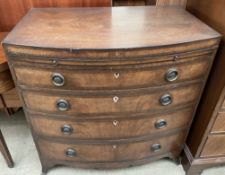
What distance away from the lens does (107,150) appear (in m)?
1.21

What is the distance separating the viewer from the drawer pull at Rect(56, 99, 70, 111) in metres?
0.97

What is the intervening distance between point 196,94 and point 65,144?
784 millimetres

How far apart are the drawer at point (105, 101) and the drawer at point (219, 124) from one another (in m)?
0.22

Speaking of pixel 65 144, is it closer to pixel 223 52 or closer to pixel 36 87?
pixel 36 87

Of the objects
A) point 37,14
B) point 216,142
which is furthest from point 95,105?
point 216,142

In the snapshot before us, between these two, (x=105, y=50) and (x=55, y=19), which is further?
(x=55, y=19)

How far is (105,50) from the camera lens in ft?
2.63

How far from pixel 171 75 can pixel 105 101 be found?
333mm

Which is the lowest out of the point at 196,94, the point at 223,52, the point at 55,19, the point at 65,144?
the point at 65,144

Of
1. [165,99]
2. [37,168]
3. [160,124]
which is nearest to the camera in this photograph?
[165,99]

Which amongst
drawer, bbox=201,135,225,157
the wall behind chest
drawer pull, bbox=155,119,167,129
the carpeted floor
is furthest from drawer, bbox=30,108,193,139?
the wall behind chest

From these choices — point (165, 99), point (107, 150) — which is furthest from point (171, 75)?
point (107, 150)

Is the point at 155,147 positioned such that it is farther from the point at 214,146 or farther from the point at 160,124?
the point at 214,146

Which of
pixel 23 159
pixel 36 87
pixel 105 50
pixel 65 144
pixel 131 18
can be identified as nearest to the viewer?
pixel 105 50
